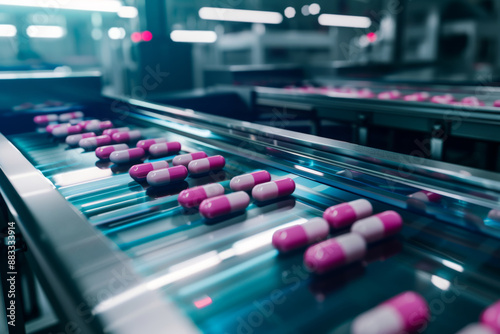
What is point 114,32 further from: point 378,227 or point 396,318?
point 396,318

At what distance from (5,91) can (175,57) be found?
2449 mm

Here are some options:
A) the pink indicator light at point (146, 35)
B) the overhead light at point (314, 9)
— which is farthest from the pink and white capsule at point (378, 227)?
the overhead light at point (314, 9)

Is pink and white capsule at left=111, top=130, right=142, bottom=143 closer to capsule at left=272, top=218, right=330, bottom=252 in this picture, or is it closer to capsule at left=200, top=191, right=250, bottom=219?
capsule at left=200, top=191, right=250, bottom=219

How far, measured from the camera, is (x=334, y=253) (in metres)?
1.03

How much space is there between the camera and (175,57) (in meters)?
5.66

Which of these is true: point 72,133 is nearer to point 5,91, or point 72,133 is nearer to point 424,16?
point 5,91

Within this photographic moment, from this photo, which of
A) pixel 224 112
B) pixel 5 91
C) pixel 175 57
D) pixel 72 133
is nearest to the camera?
pixel 72 133

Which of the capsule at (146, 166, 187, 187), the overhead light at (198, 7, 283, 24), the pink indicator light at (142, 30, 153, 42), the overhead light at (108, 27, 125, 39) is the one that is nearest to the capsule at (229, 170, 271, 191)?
the capsule at (146, 166, 187, 187)

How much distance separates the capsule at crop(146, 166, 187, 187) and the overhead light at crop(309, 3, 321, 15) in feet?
43.9

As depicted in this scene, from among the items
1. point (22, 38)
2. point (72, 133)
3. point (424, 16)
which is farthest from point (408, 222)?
point (22, 38)

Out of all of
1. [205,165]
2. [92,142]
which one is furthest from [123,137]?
[205,165]

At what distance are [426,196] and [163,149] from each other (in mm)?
1471

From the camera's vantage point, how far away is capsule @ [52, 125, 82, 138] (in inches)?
112

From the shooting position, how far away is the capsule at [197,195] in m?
1.46
